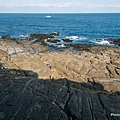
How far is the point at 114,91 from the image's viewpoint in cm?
1358

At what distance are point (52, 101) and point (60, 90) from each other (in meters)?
1.66

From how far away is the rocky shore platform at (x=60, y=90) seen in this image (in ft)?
32.6

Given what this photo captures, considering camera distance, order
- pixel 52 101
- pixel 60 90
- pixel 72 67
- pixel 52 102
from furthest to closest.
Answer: pixel 72 67, pixel 60 90, pixel 52 101, pixel 52 102

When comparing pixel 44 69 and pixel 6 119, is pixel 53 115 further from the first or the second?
pixel 44 69

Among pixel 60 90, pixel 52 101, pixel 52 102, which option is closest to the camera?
pixel 52 102

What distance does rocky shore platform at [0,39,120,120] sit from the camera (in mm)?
9930

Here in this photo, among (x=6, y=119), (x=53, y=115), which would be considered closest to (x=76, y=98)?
(x=53, y=115)

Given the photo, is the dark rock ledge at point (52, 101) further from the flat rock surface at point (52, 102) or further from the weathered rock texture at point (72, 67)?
the weathered rock texture at point (72, 67)

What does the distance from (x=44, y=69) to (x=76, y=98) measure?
7291 millimetres

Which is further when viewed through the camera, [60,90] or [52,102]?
[60,90]

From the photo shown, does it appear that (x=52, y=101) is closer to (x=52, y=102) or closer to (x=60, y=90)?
(x=52, y=102)

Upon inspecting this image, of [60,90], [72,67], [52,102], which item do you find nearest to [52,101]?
[52,102]

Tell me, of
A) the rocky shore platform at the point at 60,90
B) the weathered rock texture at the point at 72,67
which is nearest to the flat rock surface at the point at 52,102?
the rocky shore platform at the point at 60,90

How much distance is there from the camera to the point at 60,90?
41.3 ft
